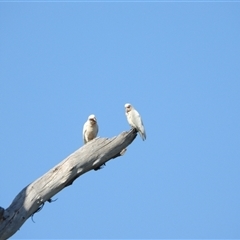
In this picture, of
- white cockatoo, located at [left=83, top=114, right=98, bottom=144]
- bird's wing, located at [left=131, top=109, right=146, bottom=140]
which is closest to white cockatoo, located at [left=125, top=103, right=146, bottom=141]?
bird's wing, located at [left=131, top=109, right=146, bottom=140]

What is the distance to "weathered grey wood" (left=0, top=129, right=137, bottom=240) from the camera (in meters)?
11.2

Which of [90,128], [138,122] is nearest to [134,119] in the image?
[138,122]

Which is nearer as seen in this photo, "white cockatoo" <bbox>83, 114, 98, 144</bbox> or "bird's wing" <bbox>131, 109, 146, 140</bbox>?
"bird's wing" <bbox>131, 109, 146, 140</bbox>

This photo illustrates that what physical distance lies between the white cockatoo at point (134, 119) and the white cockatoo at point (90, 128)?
2.84 feet

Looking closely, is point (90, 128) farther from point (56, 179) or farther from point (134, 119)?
point (56, 179)

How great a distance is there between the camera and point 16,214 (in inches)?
443

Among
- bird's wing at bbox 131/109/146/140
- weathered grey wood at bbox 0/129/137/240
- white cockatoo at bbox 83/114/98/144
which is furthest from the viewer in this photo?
white cockatoo at bbox 83/114/98/144

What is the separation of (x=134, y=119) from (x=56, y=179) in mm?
4769

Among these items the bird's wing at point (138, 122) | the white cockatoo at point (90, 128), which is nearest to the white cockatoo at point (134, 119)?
the bird's wing at point (138, 122)

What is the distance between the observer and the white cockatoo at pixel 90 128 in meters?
16.3

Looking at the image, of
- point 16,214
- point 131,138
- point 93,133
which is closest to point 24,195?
point 16,214

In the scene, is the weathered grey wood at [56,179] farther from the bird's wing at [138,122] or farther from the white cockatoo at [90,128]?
the white cockatoo at [90,128]

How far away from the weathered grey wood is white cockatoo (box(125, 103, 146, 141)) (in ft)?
9.46

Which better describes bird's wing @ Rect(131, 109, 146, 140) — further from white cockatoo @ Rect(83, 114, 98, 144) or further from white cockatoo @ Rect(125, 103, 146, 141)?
white cockatoo @ Rect(83, 114, 98, 144)
